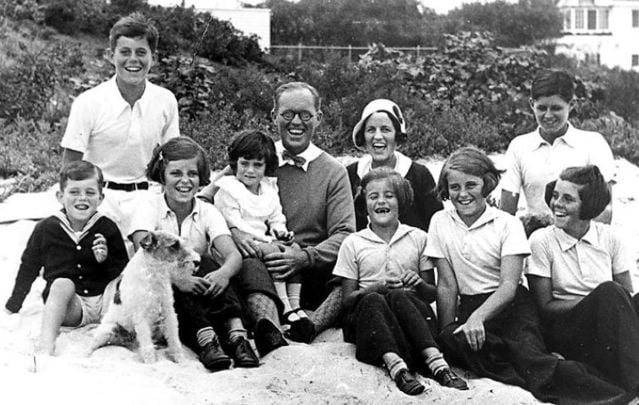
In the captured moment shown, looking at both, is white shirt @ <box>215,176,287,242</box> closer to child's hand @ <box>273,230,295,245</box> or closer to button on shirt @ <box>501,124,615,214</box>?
child's hand @ <box>273,230,295,245</box>

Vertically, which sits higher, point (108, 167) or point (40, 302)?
point (108, 167)

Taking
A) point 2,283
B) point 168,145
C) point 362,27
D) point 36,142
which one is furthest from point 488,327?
point 362,27

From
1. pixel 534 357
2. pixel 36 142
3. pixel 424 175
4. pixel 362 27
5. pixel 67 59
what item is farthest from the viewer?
pixel 362 27

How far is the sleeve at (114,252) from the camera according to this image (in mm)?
4535

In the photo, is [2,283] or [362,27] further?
[362,27]

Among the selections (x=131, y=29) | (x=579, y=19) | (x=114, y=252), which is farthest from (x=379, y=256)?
(x=579, y=19)

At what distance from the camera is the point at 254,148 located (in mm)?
4750

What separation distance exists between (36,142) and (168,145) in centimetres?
516

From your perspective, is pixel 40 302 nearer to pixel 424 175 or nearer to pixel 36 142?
pixel 424 175

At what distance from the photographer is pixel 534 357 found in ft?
13.3

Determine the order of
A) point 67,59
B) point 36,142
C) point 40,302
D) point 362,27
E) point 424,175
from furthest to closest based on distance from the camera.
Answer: point 362,27
point 67,59
point 36,142
point 424,175
point 40,302

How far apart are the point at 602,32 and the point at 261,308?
19.1 m

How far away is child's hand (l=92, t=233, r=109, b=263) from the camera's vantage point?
14.5 feet

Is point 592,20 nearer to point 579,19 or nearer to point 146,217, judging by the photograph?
point 579,19
